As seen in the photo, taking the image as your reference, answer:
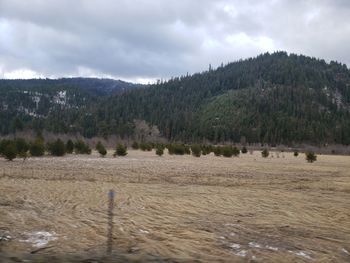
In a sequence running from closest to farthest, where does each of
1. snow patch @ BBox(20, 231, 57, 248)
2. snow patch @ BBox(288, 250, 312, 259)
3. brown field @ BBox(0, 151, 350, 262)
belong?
brown field @ BBox(0, 151, 350, 262), snow patch @ BBox(288, 250, 312, 259), snow patch @ BBox(20, 231, 57, 248)

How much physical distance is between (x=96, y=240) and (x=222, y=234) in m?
3.33

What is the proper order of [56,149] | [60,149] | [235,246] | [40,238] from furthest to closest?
[60,149] → [56,149] → [40,238] → [235,246]

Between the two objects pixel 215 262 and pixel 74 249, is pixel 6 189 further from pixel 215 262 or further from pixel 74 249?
pixel 215 262

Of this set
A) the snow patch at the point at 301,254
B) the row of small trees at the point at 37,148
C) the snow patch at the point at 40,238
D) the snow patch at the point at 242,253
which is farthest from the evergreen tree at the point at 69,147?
the snow patch at the point at 301,254

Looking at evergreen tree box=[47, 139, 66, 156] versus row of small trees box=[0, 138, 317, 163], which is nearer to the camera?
row of small trees box=[0, 138, 317, 163]

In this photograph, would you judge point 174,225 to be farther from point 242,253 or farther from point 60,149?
point 60,149

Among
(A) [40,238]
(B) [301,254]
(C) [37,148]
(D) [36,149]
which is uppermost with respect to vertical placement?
(C) [37,148]

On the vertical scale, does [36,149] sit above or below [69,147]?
below

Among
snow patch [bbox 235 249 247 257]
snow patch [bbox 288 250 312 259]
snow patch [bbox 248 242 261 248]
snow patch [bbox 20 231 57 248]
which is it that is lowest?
snow patch [bbox 288 250 312 259]

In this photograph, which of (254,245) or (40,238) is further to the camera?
(40,238)

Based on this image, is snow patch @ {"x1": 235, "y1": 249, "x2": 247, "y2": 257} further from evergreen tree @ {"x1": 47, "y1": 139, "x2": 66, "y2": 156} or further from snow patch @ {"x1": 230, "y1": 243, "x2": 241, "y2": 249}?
evergreen tree @ {"x1": 47, "y1": 139, "x2": 66, "y2": 156}

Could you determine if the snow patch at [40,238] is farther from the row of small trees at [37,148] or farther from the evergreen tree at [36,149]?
the evergreen tree at [36,149]

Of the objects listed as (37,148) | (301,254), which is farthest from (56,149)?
(301,254)

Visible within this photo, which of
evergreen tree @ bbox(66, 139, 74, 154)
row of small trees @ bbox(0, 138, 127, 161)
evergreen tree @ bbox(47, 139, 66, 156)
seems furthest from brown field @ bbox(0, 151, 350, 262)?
evergreen tree @ bbox(66, 139, 74, 154)
